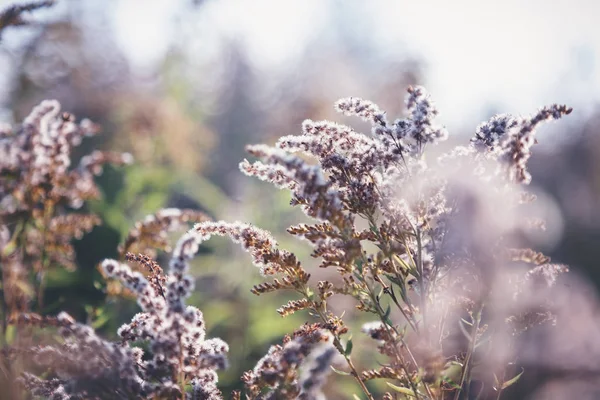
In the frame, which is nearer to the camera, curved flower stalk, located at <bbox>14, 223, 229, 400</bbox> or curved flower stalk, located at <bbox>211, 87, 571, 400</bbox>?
curved flower stalk, located at <bbox>14, 223, 229, 400</bbox>

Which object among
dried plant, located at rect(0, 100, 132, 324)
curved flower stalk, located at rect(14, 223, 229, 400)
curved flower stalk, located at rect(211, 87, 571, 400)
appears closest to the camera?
curved flower stalk, located at rect(14, 223, 229, 400)

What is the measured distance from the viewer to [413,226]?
1.79 m

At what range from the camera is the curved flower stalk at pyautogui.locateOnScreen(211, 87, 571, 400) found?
1594 millimetres

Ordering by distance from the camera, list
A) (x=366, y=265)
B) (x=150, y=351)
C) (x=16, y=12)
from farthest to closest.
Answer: (x=16, y=12) < (x=366, y=265) < (x=150, y=351)

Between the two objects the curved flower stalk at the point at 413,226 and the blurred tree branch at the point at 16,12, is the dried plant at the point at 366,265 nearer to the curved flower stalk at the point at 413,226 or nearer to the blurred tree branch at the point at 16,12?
the curved flower stalk at the point at 413,226

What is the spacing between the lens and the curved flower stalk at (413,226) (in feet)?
5.23

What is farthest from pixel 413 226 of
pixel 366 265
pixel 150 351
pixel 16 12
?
pixel 16 12

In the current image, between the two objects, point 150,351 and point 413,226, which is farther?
point 413,226

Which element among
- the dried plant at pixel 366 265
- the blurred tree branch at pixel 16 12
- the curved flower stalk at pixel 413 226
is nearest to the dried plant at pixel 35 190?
the blurred tree branch at pixel 16 12

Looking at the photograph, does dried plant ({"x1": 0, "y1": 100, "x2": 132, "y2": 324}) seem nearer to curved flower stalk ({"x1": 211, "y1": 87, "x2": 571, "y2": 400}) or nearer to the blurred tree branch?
the blurred tree branch

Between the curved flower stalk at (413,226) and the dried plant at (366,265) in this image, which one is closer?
the dried plant at (366,265)

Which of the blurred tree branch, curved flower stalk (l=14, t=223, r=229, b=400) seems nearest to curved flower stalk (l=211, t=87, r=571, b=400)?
→ curved flower stalk (l=14, t=223, r=229, b=400)

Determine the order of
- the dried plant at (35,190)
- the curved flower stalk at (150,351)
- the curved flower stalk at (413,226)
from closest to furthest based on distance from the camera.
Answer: the curved flower stalk at (150,351)
the curved flower stalk at (413,226)
the dried plant at (35,190)

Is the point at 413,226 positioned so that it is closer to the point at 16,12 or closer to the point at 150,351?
the point at 150,351
